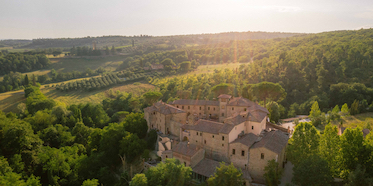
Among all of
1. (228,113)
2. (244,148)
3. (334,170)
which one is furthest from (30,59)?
(334,170)

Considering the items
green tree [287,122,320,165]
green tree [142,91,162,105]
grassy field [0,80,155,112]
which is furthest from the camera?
grassy field [0,80,155,112]

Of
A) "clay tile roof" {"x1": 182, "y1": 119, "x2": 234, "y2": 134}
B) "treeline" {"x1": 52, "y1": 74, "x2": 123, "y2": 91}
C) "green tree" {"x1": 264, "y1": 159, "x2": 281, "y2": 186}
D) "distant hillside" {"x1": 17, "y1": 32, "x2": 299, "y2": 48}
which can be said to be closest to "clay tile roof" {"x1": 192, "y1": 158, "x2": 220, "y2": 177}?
"clay tile roof" {"x1": 182, "y1": 119, "x2": 234, "y2": 134}

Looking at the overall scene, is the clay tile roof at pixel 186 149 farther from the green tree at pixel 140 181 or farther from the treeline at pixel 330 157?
the treeline at pixel 330 157

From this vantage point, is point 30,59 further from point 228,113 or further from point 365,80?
point 365,80

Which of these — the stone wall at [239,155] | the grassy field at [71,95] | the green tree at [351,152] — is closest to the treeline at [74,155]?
the stone wall at [239,155]

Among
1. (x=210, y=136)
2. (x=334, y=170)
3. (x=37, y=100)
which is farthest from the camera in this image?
(x=37, y=100)

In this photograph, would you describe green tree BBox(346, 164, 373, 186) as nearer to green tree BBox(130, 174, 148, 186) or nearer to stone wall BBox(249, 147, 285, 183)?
stone wall BBox(249, 147, 285, 183)

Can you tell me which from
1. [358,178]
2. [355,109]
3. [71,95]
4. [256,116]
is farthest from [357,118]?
[71,95]
